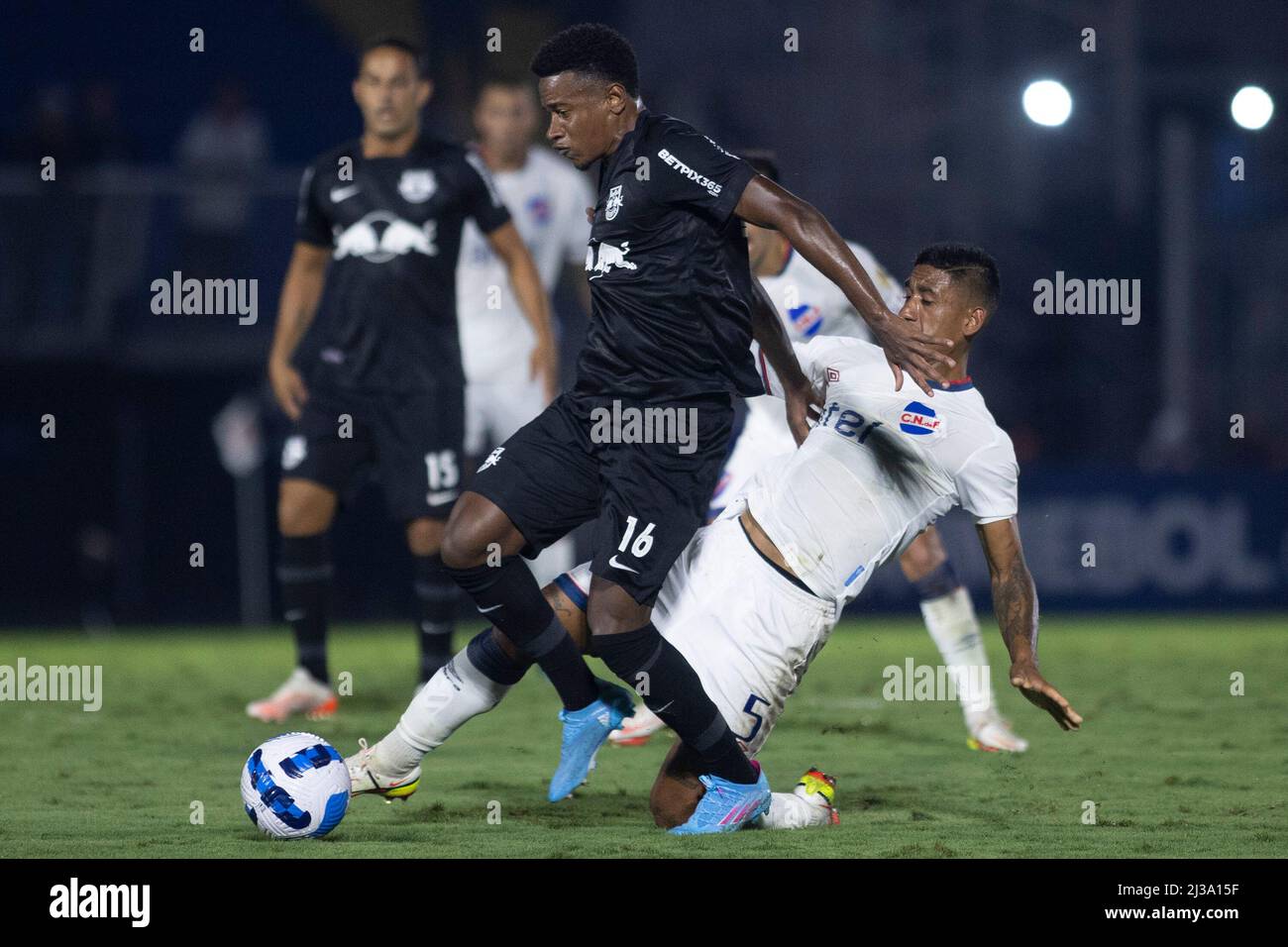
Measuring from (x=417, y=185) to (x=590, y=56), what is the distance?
2.89 meters

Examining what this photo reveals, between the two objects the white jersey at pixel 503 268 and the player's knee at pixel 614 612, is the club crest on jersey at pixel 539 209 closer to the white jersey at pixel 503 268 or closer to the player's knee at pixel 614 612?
the white jersey at pixel 503 268

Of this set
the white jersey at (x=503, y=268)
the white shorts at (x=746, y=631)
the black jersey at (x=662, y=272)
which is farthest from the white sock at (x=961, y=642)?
the white jersey at (x=503, y=268)

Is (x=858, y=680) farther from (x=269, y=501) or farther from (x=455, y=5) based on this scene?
(x=455, y=5)

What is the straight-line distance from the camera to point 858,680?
10047 millimetres

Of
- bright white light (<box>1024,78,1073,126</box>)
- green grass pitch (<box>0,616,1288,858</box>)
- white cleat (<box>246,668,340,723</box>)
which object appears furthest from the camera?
bright white light (<box>1024,78,1073,126</box>)

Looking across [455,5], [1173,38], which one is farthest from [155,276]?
[1173,38]

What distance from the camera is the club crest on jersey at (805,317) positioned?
307 inches

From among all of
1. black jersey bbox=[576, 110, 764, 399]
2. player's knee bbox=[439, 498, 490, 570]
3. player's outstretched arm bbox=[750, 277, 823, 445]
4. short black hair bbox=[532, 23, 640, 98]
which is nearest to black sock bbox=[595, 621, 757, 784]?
player's knee bbox=[439, 498, 490, 570]

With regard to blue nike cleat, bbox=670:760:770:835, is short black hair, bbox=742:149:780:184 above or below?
above

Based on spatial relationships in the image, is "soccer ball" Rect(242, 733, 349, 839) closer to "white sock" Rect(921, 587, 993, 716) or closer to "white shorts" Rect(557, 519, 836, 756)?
"white shorts" Rect(557, 519, 836, 756)

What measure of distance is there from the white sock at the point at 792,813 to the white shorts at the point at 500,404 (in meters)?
4.70

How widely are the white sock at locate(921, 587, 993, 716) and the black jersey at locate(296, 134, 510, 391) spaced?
2293 millimetres

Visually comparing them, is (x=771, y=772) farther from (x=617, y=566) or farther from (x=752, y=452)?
(x=752, y=452)

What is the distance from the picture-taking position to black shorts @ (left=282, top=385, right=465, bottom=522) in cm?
803
